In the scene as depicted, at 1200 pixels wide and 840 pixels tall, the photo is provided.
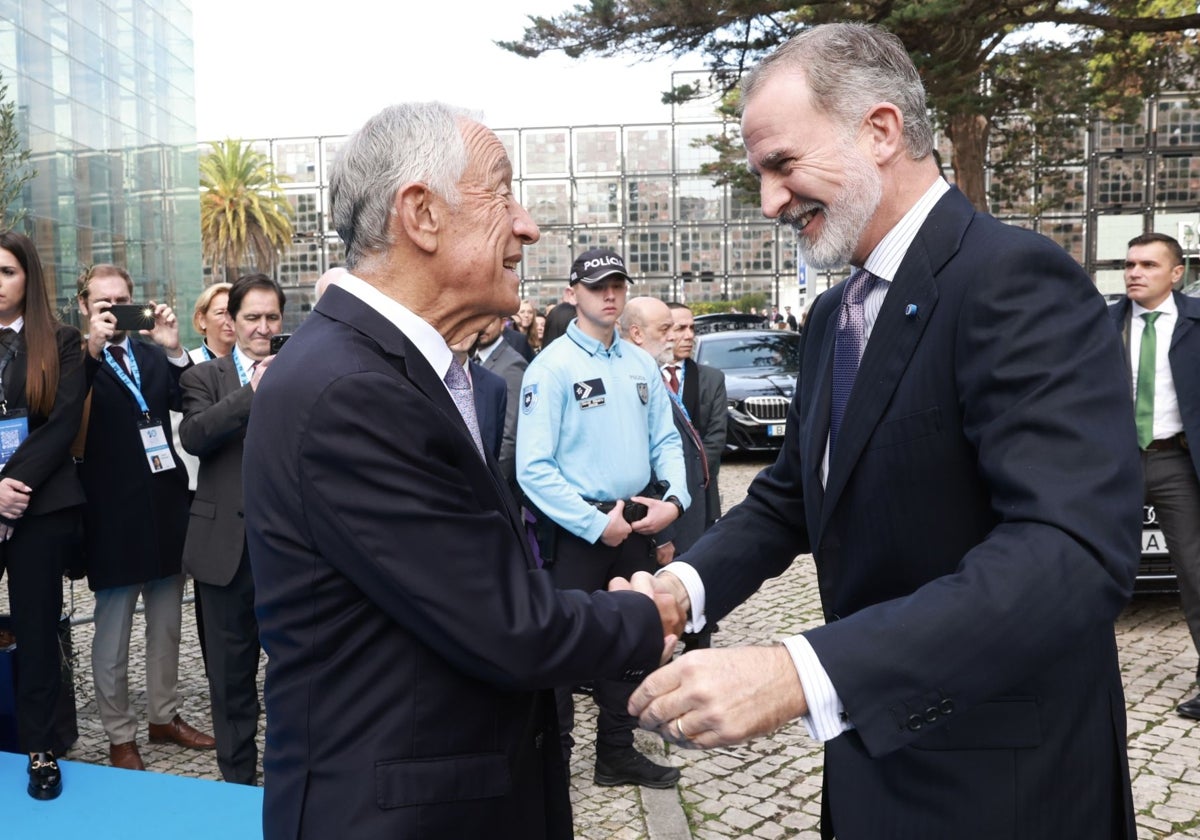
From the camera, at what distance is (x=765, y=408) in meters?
14.4

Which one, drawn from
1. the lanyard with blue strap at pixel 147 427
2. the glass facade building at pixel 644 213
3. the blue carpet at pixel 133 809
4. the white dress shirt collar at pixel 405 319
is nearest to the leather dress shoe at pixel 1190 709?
the blue carpet at pixel 133 809

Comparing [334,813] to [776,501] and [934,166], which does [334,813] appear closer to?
[776,501]

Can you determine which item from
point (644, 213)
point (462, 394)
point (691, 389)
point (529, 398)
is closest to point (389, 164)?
point (462, 394)

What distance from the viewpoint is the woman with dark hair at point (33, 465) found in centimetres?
454

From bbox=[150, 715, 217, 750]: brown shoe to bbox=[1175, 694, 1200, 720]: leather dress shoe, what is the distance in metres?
5.00

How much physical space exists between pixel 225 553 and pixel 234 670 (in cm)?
53

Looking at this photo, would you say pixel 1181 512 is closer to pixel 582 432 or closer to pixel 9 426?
pixel 582 432

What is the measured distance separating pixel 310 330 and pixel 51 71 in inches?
897

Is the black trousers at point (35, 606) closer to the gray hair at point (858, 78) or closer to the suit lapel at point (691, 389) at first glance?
the suit lapel at point (691, 389)

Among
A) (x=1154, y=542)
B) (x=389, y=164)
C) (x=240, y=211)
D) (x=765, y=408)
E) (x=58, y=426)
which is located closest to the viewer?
(x=389, y=164)

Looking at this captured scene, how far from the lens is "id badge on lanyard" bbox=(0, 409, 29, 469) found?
4539mm

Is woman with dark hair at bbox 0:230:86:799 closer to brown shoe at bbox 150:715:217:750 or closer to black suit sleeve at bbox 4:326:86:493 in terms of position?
black suit sleeve at bbox 4:326:86:493

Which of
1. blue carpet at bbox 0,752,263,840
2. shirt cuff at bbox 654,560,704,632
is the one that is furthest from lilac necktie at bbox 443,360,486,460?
blue carpet at bbox 0,752,263,840

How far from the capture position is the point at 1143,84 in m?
17.9
